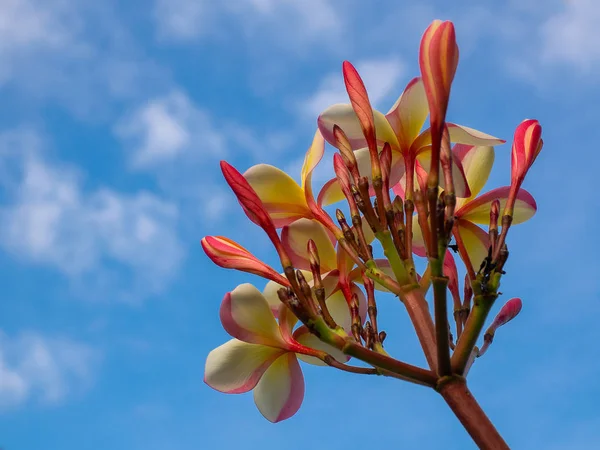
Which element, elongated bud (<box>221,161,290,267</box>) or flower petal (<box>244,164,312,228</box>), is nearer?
elongated bud (<box>221,161,290,267</box>)

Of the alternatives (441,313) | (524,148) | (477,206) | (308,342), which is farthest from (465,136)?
(308,342)

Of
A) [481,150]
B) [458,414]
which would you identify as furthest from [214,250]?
[481,150]

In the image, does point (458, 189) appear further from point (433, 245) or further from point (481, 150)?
point (433, 245)

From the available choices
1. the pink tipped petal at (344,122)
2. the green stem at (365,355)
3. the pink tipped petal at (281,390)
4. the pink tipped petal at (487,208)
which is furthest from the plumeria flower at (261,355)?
the pink tipped petal at (487,208)

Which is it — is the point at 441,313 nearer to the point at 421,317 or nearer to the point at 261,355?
the point at 421,317

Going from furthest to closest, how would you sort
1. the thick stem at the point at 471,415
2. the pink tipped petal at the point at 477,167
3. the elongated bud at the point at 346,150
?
the pink tipped petal at the point at 477,167 → the elongated bud at the point at 346,150 → the thick stem at the point at 471,415

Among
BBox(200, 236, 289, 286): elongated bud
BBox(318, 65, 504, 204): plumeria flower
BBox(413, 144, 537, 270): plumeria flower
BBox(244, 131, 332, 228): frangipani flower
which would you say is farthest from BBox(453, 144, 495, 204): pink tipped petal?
BBox(200, 236, 289, 286): elongated bud

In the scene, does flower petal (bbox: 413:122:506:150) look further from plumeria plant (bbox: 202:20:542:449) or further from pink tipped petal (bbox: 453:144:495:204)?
pink tipped petal (bbox: 453:144:495:204)

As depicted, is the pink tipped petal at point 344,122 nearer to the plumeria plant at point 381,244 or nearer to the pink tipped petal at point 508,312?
the plumeria plant at point 381,244
